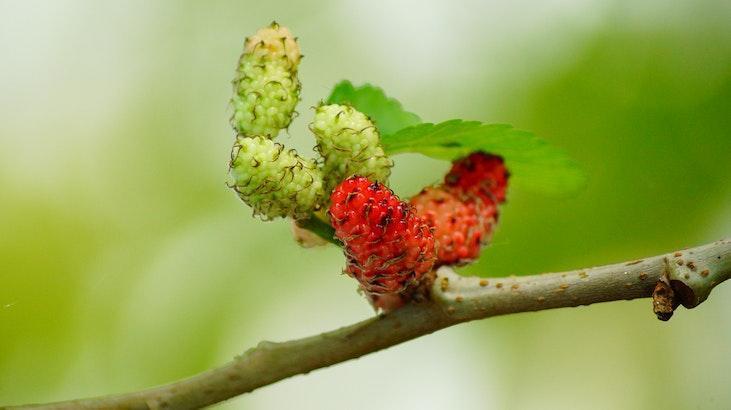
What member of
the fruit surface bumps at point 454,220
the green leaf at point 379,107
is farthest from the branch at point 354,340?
the green leaf at point 379,107

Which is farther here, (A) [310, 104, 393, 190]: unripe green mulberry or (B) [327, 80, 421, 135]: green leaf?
(B) [327, 80, 421, 135]: green leaf

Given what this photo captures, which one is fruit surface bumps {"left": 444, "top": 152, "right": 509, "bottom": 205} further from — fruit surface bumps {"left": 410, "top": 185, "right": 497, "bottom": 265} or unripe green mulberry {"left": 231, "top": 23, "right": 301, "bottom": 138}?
unripe green mulberry {"left": 231, "top": 23, "right": 301, "bottom": 138}

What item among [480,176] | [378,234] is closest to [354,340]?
[378,234]

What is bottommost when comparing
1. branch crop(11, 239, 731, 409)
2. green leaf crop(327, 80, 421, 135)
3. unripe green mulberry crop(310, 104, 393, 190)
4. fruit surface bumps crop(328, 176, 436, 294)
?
branch crop(11, 239, 731, 409)

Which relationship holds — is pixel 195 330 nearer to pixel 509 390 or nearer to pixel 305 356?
pixel 509 390

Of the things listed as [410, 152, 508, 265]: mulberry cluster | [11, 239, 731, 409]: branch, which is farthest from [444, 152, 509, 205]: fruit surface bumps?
[11, 239, 731, 409]: branch

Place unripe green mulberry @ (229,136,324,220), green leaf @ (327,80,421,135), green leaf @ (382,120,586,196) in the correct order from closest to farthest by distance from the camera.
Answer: unripe green mulberry @ (229,136,324,220) → green leaf @ (382,120,586,196) → green leaf @ (327,80,421,135)

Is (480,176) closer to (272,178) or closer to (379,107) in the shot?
(379,107)

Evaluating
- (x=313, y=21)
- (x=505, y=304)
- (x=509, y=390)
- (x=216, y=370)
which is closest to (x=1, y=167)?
(x=313, y=21)
